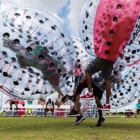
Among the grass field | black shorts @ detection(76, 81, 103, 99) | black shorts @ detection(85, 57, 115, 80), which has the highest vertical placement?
black shorts @ detection(85, 57, 115, 80)

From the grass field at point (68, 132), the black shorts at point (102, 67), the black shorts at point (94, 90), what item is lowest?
the grass field at point (68, 132)

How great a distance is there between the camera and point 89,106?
37.6 feet

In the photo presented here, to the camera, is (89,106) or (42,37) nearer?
(42,37)

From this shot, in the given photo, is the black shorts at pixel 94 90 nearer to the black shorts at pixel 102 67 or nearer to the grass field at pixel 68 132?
the black shorts at pixel 102 67

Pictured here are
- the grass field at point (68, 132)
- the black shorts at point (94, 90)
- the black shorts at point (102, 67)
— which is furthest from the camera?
the black shorts at point (94, 90)

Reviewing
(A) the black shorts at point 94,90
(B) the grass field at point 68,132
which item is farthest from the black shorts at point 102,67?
(B) the grass field at point 68,132

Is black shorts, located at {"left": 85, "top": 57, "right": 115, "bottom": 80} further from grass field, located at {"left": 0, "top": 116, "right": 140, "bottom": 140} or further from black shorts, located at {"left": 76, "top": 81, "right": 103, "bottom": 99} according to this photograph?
grass field, located at {"left": 0, "top": 116, "right": 140, "bottom": 140}

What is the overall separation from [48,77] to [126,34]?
180cm

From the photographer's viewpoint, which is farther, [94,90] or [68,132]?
[94,90]

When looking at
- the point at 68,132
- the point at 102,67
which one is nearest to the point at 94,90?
the point at 102,67

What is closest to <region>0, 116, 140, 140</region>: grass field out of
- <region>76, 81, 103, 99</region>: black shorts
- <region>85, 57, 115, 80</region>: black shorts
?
<region>76, 81, 103, 99</region>: black shorts

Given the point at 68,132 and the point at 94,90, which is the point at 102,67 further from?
the point at 68,132

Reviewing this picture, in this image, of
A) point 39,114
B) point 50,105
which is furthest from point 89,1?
point 39,114

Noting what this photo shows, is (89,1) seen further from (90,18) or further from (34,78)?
(34,78)
